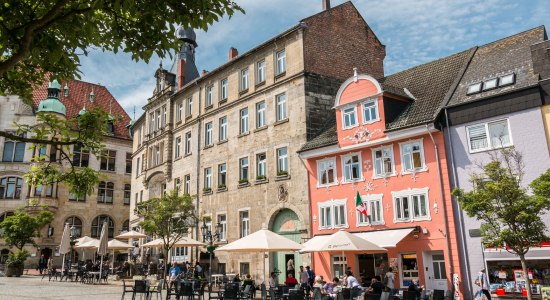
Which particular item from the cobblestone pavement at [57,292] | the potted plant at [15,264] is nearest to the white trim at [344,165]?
the cobblestone pavement at [57,292]

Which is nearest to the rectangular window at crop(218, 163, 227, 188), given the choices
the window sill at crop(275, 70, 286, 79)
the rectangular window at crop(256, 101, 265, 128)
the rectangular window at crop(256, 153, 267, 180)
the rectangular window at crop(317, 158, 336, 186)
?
the rectangular window at crop(256, 153, 267, 180)

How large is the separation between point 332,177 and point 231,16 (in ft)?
62.0

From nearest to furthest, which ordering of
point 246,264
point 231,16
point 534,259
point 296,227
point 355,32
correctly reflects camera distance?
point 231,16, point 534,259, point 296,227, point 246,264, point 355,32

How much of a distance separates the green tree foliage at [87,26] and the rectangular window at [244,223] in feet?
76.3

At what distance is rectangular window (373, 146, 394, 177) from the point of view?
879 inches

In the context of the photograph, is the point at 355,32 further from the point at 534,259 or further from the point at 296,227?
the point at 534,259

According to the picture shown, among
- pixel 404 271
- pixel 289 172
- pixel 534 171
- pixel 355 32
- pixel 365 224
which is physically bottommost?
pixel 404 271

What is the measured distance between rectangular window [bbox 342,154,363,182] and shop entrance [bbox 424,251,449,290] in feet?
16.9

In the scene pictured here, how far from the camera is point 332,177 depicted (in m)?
24.7

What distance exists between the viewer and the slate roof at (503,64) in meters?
19.5

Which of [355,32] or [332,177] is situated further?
[355,32]

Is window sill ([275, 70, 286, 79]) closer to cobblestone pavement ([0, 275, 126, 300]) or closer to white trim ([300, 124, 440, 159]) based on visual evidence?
white trim ([300, 124, 440, 159])

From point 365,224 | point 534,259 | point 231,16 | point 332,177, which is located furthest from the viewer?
point 332,177

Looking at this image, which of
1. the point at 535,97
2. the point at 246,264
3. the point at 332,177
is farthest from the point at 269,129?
the point at 535,97
